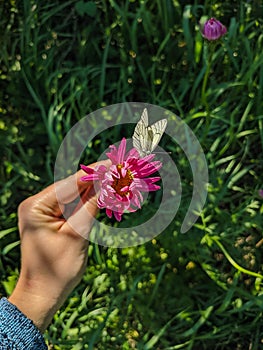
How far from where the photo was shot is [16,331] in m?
1.11

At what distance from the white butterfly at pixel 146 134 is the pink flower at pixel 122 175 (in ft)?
0.09

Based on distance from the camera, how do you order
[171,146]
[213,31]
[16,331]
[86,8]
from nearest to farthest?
[16,331] < [213,31] < [171,146] < [86,8]

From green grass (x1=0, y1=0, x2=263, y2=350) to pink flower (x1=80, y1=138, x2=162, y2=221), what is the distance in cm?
47

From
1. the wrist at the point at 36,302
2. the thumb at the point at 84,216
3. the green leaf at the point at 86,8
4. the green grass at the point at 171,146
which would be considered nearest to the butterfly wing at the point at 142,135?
the thumb at the point at 84,216

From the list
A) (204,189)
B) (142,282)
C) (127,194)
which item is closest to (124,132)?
(204,189)

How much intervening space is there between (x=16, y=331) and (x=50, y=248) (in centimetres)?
16

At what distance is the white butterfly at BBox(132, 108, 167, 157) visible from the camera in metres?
0.89

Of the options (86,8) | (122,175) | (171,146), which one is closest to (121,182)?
(122,175)

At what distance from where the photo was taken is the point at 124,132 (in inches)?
65.1

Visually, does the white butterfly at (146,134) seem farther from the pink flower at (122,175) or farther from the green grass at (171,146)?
the green grass at (171,146)

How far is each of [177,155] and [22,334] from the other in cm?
69

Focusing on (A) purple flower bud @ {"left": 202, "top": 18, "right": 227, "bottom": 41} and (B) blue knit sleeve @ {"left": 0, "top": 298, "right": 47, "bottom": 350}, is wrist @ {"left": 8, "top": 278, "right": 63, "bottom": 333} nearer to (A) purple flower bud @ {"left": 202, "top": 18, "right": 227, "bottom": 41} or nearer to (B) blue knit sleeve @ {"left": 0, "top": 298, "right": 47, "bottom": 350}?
(B) blue knit sleeve @ {"left": 0, "top": 298, "right": 47, "bottom": 350}

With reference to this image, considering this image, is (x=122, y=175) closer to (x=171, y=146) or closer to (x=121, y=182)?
(x=121, y=182)

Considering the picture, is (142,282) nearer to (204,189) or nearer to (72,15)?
(204,189)
